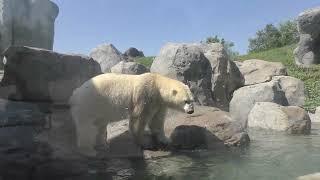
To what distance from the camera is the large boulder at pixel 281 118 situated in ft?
50.5

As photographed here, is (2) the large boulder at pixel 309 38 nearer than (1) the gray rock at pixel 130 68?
No

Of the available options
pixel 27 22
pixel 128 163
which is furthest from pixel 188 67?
pixel 27 22

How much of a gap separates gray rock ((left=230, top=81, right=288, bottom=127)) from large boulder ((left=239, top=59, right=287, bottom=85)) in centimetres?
511

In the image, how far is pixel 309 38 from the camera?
35719mm

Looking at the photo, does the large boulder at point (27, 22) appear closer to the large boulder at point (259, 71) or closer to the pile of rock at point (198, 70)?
the pile of rock at point (198, 70)

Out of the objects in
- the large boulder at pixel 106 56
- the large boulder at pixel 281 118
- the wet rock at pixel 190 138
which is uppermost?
the large boulder at pixel 106 56

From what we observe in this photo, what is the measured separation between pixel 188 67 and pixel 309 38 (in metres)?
19.8

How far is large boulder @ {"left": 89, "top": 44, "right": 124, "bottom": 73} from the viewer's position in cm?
3491

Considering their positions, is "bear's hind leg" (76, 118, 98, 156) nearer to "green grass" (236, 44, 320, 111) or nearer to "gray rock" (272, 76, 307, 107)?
"green grass" (236, 44, 320, 111)

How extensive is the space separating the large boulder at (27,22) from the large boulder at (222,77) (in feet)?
32.0

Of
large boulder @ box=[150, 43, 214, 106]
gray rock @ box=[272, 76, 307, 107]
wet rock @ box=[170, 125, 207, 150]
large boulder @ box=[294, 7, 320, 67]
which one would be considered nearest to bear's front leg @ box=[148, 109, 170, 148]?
wet rock @ box=[170, 125, 207, 150]

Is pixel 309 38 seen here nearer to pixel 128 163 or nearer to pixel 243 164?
pixel 243 164

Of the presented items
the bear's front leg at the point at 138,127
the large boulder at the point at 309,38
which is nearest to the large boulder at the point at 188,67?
the bear's front leg at the point at 138,127

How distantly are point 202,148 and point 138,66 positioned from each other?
12.1 m
